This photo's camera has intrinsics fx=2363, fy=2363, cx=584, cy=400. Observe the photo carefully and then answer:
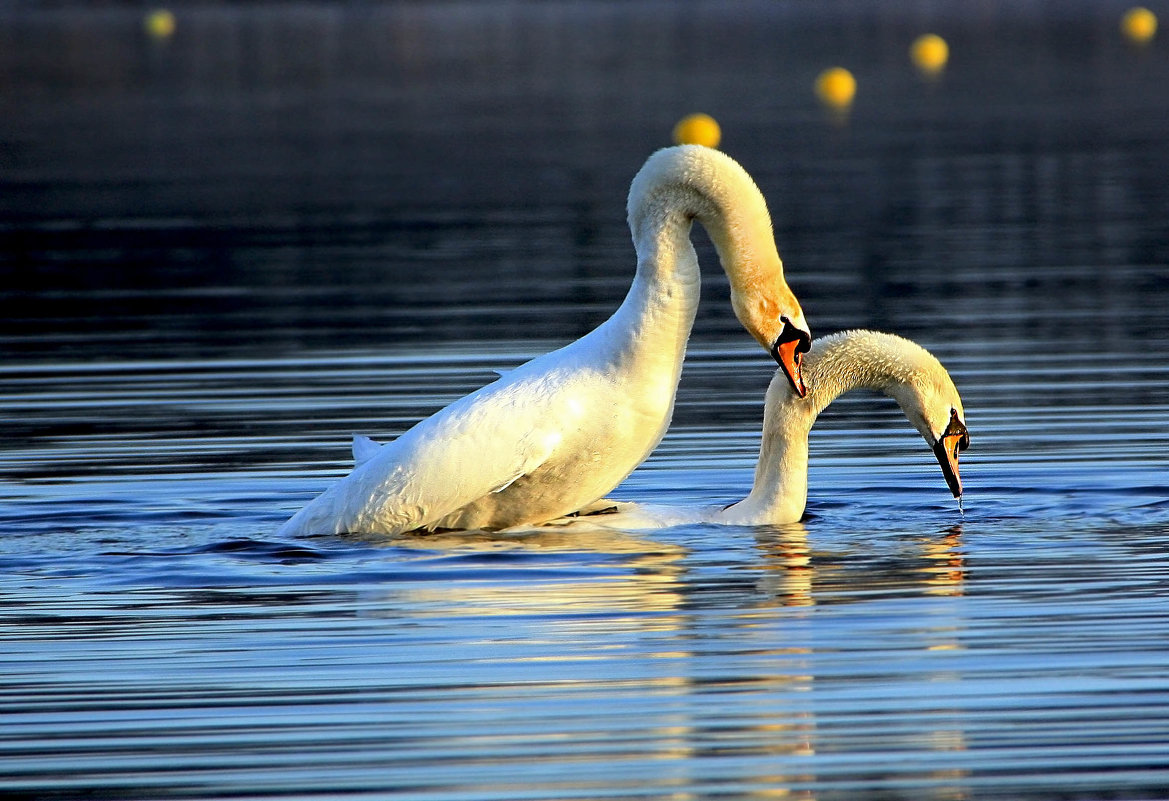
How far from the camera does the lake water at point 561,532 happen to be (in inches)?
253

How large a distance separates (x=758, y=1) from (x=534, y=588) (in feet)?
328

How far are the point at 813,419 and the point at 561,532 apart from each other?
121 cm

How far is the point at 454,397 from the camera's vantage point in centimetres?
1367

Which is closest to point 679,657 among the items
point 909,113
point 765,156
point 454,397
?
point 454,397

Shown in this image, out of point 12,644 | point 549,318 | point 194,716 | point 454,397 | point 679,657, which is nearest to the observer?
point 194,716

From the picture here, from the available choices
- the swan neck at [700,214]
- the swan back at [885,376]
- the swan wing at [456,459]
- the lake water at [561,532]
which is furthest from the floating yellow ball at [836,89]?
the swan wing at [456,459]

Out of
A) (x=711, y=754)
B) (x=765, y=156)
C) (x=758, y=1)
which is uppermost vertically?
(x=758, y=1)

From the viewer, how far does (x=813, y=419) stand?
10.2 m

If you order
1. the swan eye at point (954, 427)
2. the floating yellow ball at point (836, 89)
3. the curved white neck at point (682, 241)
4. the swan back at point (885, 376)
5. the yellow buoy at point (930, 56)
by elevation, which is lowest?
the swan eye at point (954, 427)

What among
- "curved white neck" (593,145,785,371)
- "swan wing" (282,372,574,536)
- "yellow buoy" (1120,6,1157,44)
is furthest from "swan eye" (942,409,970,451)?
"yellow buoy" (1120,6,1157,44)

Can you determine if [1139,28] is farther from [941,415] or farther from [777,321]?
[777,321]

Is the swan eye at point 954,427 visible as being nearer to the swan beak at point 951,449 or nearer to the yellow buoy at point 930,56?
the swan beak at point 951,449

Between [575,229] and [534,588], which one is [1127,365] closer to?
[534,588]

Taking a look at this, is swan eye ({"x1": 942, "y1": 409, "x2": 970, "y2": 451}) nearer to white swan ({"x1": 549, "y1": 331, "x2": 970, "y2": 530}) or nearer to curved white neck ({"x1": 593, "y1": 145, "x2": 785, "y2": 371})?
white swan ({"x1": 549, "y1": 331, "x2": 970, "y2": 530})
